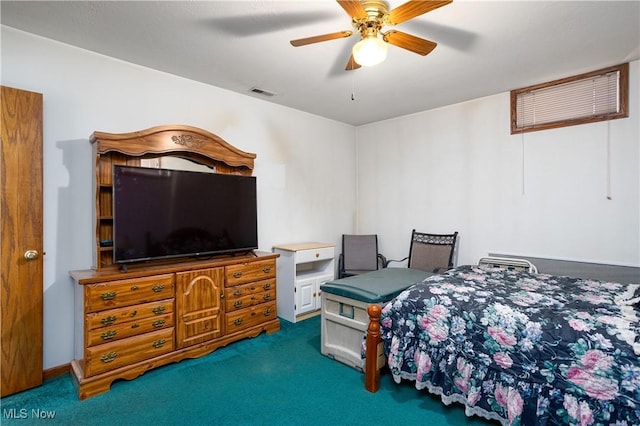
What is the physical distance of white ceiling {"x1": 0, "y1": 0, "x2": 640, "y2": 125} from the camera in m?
2.15

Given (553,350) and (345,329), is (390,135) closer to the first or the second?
(345,329)

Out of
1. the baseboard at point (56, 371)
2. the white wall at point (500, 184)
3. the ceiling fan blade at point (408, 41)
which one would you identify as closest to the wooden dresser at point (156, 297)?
the baseboard at point (56, 371)

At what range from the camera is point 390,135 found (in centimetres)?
484

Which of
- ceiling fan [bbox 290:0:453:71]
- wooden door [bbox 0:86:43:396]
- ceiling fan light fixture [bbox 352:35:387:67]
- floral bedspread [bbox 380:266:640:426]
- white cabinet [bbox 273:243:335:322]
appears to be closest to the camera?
floral bedspread [bbox 380:266:640:426]

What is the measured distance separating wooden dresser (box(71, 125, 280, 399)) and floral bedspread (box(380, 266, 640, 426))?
151 cm

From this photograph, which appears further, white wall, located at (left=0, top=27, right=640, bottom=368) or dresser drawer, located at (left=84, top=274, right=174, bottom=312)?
white wall, located at (left=0, top=27, right=640, bottom=368)

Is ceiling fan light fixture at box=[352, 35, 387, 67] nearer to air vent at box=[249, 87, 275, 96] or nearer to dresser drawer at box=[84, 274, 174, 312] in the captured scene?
air vent at box=[249, 87, 275, 96]

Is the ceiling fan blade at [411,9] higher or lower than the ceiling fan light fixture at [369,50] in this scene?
higher

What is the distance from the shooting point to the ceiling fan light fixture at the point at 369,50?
188cm

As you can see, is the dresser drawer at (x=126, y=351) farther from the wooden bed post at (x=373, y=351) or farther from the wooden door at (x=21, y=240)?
the wooden bed post at (x=373, y=351)

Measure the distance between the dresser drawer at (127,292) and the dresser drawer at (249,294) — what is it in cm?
58

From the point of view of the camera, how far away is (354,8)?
5.79 ft

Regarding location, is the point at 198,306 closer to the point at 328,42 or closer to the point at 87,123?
the point at 87,123

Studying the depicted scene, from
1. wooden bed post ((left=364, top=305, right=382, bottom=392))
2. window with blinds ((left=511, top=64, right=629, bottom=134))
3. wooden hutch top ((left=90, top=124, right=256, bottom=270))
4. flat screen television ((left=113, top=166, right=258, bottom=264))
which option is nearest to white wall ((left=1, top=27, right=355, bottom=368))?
wooden hutch top ((left=90, top=124, right=256, bottom=270))
